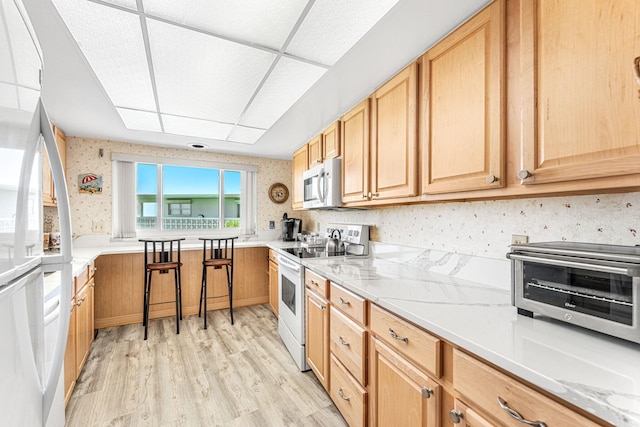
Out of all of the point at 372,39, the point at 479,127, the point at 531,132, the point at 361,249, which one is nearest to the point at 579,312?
the point at 531,132

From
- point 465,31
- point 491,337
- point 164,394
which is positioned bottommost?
point 164,394

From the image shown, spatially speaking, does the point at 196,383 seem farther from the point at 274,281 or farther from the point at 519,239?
the point at 519,239

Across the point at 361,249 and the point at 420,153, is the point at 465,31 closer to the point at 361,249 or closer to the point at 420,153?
the point at 420,153

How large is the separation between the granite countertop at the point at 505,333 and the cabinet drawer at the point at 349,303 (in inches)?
2.1

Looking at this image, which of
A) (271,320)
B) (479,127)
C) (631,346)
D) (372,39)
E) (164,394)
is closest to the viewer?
(631,346)

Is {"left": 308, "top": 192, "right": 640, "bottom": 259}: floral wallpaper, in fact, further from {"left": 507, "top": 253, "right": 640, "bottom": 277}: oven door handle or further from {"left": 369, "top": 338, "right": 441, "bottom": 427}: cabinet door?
{"left": 369, "top": 338, "right": 441, "bottom": 427}: cabinet door

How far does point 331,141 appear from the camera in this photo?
101 inches

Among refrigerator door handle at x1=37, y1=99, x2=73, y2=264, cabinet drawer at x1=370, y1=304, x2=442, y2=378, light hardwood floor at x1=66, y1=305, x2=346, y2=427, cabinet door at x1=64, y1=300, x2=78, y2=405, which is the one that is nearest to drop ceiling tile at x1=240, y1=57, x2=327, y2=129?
refrigerator door handle at x1=37, y1=99, x2=73, y2=264

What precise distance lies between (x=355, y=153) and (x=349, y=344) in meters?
1.38

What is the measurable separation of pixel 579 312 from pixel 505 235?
626 millimetres

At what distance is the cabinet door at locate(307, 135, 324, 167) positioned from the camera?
9.19 ft

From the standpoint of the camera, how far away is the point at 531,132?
99cm

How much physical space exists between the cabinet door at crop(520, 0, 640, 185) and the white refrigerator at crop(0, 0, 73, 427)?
4.58 ft

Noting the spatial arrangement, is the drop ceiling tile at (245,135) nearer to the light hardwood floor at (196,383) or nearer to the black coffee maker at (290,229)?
the black coffee maker at (290,229)
